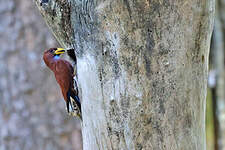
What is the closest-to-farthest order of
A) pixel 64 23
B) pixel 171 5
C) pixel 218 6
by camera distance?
pixel 171 5 → pixel 64 23 → pixel 218 6

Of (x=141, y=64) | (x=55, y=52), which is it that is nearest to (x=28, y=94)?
(x=55, y=52)

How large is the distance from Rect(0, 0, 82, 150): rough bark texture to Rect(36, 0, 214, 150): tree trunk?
2.07 metres

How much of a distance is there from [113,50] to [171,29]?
0.80ft

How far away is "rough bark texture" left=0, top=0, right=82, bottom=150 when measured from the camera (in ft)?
11.9

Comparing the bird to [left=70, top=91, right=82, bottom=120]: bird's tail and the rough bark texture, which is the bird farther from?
the rough bark texture

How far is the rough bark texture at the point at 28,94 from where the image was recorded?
142 inches

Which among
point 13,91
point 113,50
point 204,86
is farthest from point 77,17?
point 13,91

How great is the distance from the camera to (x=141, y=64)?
4.95 ft

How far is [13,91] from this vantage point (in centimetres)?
363

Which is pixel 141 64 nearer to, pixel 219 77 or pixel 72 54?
pixel 72 54

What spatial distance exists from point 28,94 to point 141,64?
7.60 feet

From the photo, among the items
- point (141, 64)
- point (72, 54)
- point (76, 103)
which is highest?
point (72, 54)

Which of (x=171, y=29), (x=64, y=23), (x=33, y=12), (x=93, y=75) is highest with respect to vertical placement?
(x=33, y=12)

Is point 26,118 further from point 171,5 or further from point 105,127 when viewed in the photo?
point 171,5
